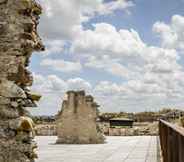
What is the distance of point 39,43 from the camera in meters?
7.77

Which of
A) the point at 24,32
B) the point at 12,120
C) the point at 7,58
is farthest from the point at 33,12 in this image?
the point at 12,120

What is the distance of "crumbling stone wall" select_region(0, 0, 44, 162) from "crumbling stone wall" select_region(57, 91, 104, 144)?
14910 mm

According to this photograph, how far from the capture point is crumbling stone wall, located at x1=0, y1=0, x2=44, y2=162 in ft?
22.9

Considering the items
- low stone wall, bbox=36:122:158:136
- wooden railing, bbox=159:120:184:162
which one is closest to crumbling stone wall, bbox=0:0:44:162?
wooden railing, bbox=159:120:184:162

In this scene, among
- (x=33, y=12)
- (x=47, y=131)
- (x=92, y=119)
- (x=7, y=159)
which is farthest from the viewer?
(x=47, y=131)

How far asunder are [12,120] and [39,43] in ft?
5.16

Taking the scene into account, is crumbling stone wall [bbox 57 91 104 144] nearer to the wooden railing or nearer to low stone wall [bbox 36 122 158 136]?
low stone wall [bbox 36 122 158 136]

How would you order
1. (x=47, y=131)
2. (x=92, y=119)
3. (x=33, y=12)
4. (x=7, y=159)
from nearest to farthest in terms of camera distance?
(x=7, y=159) → (x=33, y=12) → (x=92, y=119) → (x=47, y=131)

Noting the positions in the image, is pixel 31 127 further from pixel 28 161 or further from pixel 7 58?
pixel 7 58

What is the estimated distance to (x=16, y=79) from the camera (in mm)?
7152

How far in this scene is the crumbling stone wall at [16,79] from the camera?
22.9 feet

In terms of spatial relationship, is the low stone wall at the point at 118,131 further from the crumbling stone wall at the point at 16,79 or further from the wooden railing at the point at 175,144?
the wooden railing at the point at 175,144

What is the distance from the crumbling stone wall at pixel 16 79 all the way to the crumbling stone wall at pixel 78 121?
14.9m

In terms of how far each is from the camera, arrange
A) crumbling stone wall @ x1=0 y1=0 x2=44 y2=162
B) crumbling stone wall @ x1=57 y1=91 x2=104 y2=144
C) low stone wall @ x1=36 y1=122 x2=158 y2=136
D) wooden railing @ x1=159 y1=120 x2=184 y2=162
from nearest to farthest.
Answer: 1. wooden railing @ x1=159 y1=120 x2=184 y2=162
2. crumbling stone wall @ x1=0 y1=0 x2=44 y2=162
3. crumbling stone wall @ x1=57 y1=91 x2=104 y2=144
4. low stone wall @ x1=36 y1=122 x2=158 y2=136
